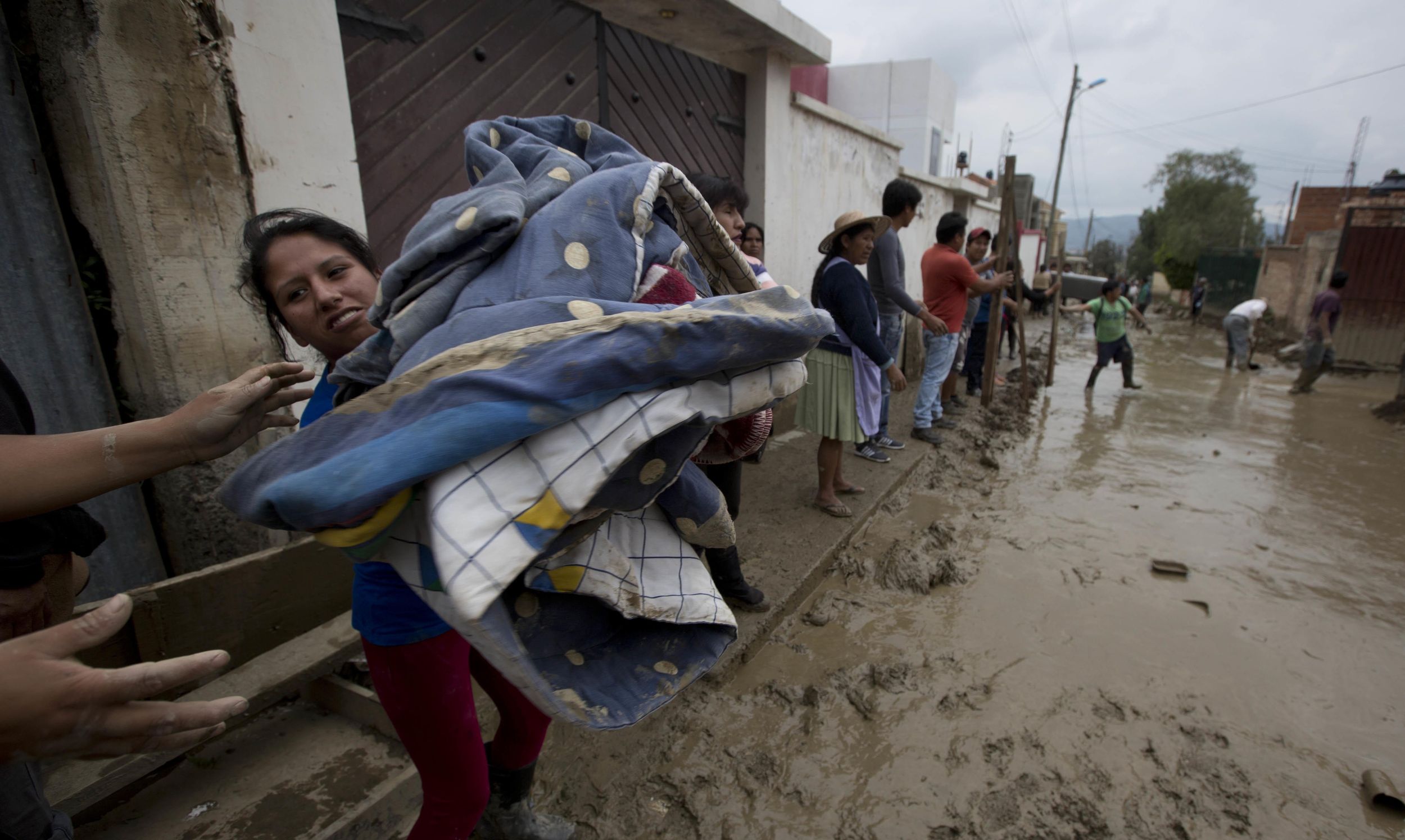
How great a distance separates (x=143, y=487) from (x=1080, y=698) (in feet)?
11.2

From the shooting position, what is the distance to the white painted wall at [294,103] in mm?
2127

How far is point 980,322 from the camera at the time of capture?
21.3 ft

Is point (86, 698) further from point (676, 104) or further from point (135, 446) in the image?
→ point (676, 104)

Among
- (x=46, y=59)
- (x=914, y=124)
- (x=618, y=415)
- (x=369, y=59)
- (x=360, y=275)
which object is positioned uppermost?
(x=914, y=124)

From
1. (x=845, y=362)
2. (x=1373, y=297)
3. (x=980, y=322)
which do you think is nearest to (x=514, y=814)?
(x=845, y=362)

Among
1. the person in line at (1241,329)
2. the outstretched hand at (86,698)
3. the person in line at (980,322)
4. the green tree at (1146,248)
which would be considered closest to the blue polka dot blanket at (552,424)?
the outstretched hand at (86,698)

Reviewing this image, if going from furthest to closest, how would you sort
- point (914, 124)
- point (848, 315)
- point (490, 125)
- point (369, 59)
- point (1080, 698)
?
1. point (914, 124)
2. point (848, 315)
3. point (369, 59)
4. point (1080, 698)
5. point (490, 125)

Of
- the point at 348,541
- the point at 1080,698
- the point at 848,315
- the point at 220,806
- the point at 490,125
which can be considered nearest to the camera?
the point at 348,541

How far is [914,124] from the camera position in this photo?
77.0 feet

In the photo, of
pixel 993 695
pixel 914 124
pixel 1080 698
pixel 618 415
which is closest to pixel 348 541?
pixel 618 415

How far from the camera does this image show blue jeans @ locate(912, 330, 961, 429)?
5016 millimetres

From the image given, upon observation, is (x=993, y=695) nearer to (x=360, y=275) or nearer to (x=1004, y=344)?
(x=360, y=275)

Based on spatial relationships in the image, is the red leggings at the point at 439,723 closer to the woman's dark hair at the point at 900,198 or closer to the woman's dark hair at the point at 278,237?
the woman's dark hair at the point at 278,237

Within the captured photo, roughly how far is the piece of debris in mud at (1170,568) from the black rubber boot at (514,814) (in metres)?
3.27
